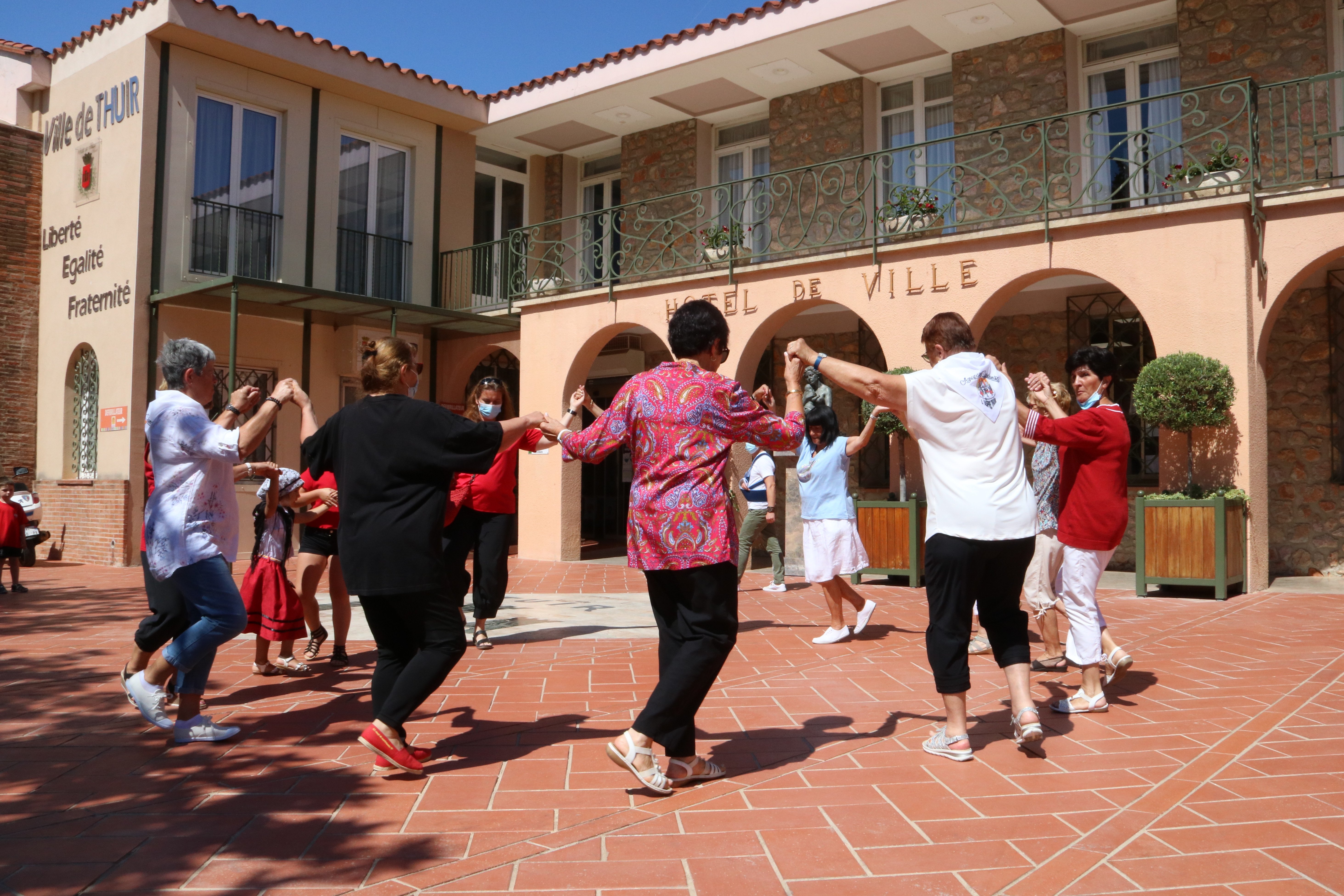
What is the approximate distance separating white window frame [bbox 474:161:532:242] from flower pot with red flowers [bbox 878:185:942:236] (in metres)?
7.03

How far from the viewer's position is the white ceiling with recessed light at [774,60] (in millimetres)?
11305

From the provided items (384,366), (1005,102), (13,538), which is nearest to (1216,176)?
(1005,102)

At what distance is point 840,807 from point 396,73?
13.8 metres

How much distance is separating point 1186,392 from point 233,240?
1159 centimetres

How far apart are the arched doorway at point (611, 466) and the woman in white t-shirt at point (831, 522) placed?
8.69 meters

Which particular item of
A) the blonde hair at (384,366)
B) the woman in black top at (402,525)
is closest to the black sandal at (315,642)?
the woman in black top at (402,525)

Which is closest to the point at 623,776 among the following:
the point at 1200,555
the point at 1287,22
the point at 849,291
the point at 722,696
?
the point at 722,696

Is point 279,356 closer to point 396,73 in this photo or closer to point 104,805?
point 396,73

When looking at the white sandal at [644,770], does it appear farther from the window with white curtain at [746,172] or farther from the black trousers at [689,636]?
the window with white curtain at [746,172]

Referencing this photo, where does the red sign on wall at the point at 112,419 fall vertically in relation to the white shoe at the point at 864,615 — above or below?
above

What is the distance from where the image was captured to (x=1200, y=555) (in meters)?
8.56

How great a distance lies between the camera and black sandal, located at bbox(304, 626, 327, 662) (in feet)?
19.5

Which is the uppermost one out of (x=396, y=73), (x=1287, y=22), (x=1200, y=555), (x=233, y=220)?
(x=396, y=73)

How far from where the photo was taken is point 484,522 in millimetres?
6145
